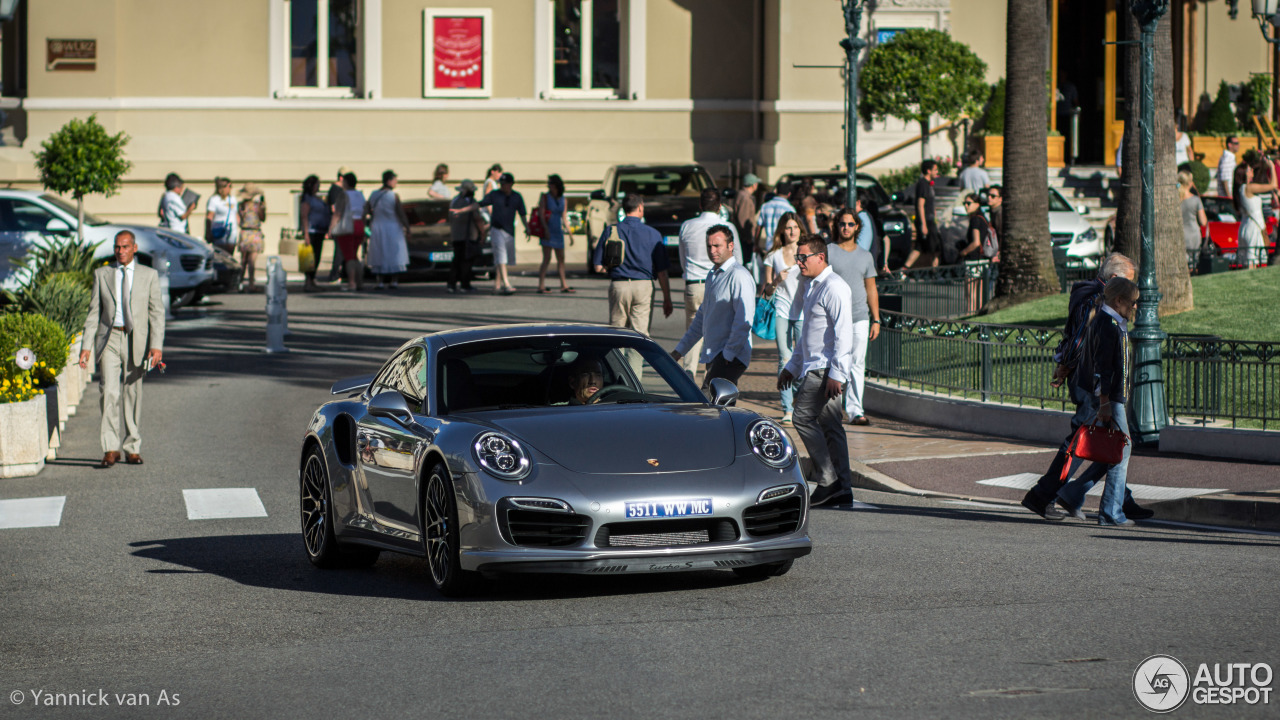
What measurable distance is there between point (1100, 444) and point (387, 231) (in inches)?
778

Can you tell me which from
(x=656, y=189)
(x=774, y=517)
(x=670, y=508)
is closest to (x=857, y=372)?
(x=774, y=517)

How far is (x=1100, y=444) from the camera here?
11008mm

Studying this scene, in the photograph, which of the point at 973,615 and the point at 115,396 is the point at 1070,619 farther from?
the point at 115,396

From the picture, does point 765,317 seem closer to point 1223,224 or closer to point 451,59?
point 1223,224

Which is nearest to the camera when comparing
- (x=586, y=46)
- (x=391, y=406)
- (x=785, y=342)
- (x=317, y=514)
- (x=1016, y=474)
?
(x=391, y=406)

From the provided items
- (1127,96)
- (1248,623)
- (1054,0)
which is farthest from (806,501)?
(1054,0)

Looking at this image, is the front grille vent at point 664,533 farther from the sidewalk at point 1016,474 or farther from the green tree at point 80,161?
the green tree at point 80,161

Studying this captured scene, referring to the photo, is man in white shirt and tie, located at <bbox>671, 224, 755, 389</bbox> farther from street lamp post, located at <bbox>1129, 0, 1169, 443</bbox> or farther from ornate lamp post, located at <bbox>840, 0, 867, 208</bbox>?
ornate lamp post, located at <bbox>840, 0, 867, 208</bbox>

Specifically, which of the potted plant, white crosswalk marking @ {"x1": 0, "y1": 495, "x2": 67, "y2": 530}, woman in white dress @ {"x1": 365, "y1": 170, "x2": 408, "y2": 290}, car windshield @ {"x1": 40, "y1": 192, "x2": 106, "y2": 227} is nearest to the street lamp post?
white crosswalk marking @ {"x1": 0, "y1": 495, "x2": 67, "y2": 530}

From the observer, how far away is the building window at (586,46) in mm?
42062

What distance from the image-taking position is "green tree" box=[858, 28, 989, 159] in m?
35.9

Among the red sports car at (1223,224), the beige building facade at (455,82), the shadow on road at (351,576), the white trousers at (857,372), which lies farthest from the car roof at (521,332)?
the beige building facade at (455,82)

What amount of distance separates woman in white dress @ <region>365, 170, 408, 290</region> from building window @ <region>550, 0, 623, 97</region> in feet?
43.3

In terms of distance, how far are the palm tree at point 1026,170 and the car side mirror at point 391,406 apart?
13.3 meters
